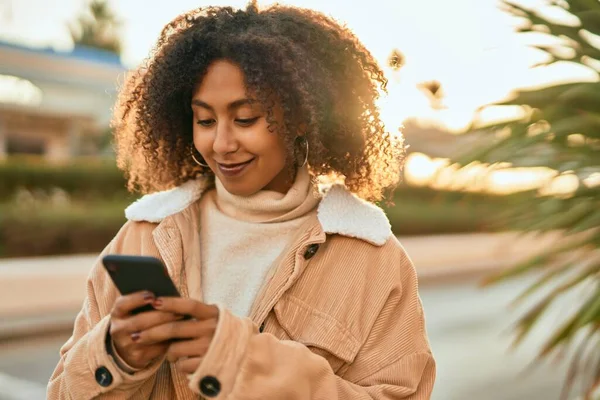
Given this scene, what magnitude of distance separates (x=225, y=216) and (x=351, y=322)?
0.39 meters

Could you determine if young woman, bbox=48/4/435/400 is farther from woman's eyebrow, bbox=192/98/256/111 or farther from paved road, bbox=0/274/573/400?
paved road, bbox=0/274/573/400

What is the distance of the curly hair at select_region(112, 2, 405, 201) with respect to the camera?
1.88m

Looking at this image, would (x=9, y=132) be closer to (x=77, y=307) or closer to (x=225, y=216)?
(x=77, y=307)

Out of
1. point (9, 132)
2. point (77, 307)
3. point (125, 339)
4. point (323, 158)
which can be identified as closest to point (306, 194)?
point (323, 158)

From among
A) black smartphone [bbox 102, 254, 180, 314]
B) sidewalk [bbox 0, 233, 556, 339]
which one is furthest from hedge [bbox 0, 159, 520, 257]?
black smartphone [bbox 102, 254, 180, 314]

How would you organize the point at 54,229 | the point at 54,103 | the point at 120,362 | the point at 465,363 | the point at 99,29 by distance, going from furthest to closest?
the point at 99,29, the point at 54,103, the point at 54,229, the point at 465,363, the point at 120,362

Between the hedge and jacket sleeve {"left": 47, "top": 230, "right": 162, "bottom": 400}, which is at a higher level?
jacket sleeve {"left": 47, "top": 230, "right": 162, "bottom": 400}

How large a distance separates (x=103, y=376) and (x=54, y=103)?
21.3 m

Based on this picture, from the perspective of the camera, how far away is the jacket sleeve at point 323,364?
1.53 m

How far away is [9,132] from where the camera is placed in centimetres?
2086

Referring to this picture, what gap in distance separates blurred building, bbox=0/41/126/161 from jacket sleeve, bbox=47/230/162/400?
19211mm

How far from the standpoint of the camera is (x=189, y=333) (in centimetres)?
150

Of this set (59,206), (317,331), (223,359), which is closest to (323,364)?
(317,331)

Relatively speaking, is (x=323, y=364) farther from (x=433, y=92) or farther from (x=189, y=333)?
(x=433, y=92)
